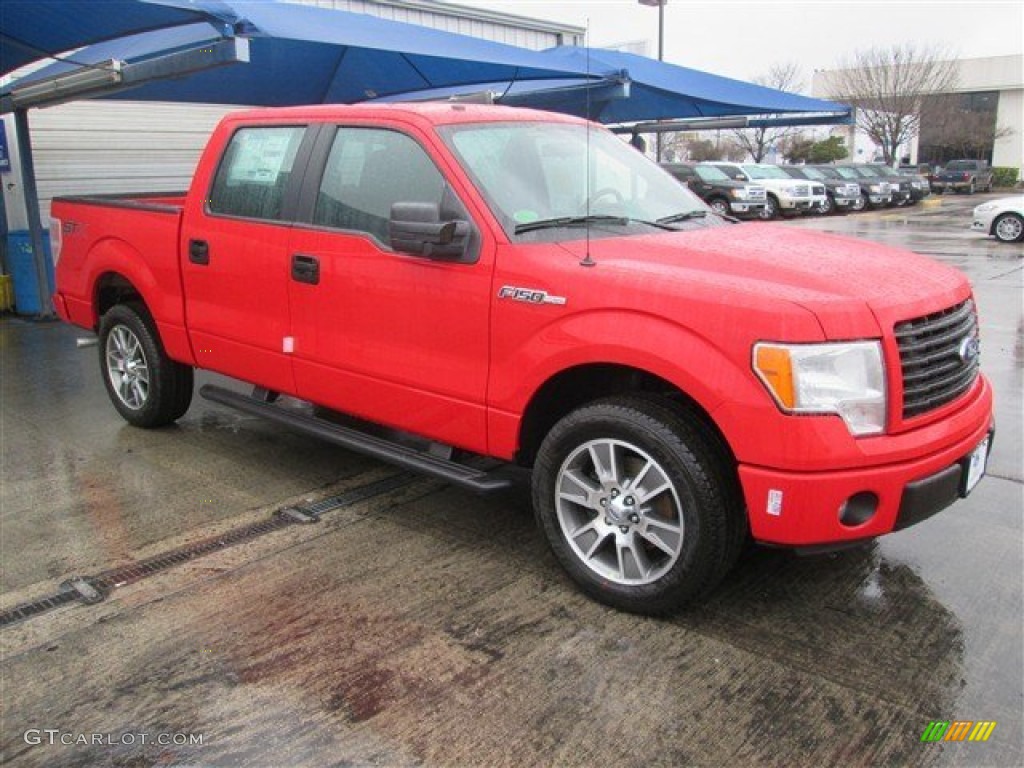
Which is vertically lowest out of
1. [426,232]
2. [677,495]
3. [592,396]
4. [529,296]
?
[677,495]

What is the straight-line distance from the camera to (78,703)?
2906 mm

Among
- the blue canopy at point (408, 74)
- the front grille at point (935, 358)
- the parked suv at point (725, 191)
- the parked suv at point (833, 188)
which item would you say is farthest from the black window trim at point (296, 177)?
the parked suv at point (833, 188)

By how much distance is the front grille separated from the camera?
9.93ft

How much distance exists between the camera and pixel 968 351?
3.43 m

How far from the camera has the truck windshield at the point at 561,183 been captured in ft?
12.3

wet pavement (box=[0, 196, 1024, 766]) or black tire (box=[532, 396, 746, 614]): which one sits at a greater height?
black tire (box=[532, 396, 746, 614])

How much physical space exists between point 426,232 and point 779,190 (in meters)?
24.6

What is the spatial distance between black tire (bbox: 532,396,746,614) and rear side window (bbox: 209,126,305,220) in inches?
84.6

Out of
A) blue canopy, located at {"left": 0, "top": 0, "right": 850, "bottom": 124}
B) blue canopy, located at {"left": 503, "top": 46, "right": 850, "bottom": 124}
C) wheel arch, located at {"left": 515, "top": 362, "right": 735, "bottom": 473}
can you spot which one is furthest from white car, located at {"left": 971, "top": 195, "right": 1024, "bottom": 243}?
wheel arch, located at {"left": 515, "top": 362, "right": 735, "bottom": 473}

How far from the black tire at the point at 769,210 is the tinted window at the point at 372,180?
22375 millimetres

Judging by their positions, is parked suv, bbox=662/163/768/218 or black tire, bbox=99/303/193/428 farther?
parked suv, bbox=662/163/768/218

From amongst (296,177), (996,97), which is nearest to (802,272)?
(296,177)

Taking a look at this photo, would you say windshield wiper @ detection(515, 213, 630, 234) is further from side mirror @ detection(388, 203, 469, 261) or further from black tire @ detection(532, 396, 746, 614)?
black tire @ detection(532, 396, 746, 614)

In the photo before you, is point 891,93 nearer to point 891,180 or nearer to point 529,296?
point 891,180
